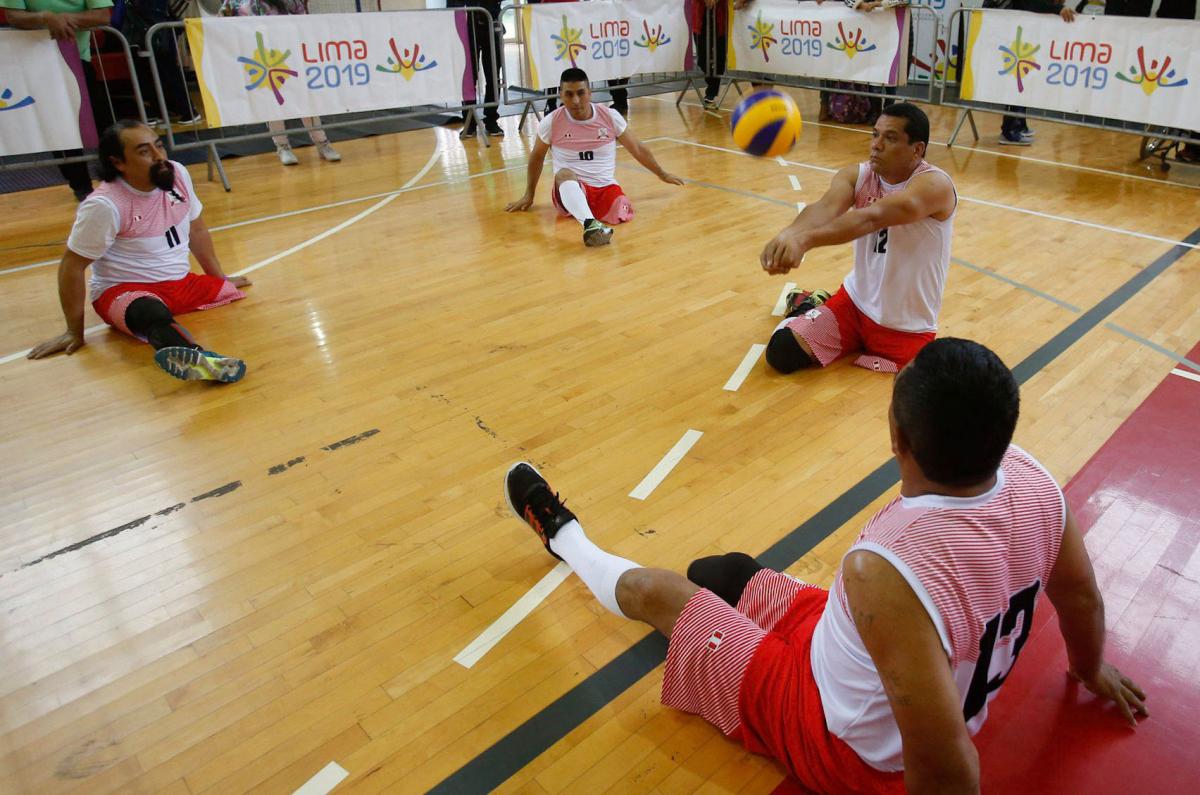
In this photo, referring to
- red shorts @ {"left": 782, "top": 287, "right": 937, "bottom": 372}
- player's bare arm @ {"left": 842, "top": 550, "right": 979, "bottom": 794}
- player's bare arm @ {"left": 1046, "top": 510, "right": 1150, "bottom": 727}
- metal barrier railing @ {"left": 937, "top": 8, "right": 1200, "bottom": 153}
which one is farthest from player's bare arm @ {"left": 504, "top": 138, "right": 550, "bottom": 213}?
player's bare arm @ {"left": 842, "top": 550, "right": 979, "bottom": 794}

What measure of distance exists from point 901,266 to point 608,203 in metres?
3.21

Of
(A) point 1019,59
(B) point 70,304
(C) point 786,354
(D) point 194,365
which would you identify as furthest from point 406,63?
(C) point 786,354

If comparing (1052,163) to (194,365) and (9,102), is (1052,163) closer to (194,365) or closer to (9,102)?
(194,365)

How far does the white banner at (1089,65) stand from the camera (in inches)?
289

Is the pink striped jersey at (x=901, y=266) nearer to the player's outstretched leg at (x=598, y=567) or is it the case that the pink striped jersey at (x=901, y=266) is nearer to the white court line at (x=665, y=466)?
the white court line at (x=665, y=466)

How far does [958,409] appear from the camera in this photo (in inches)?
62.0

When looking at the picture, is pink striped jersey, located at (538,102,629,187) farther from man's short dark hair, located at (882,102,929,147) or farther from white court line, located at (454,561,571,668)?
white court line, located at (454,561,571,668)

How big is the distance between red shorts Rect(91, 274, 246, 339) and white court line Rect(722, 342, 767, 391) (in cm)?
332

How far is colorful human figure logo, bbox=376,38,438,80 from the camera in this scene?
8.91 meters

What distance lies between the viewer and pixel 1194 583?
291cm

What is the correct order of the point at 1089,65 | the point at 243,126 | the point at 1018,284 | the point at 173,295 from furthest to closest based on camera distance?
→ the point at 243,126, the point at 1089,65, the point at 1018,284, the point at 173,295

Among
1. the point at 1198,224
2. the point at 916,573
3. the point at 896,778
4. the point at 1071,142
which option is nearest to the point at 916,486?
the point at 916,573

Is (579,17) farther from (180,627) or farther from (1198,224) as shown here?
(180,627)

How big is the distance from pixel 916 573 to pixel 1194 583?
1.94 metres
